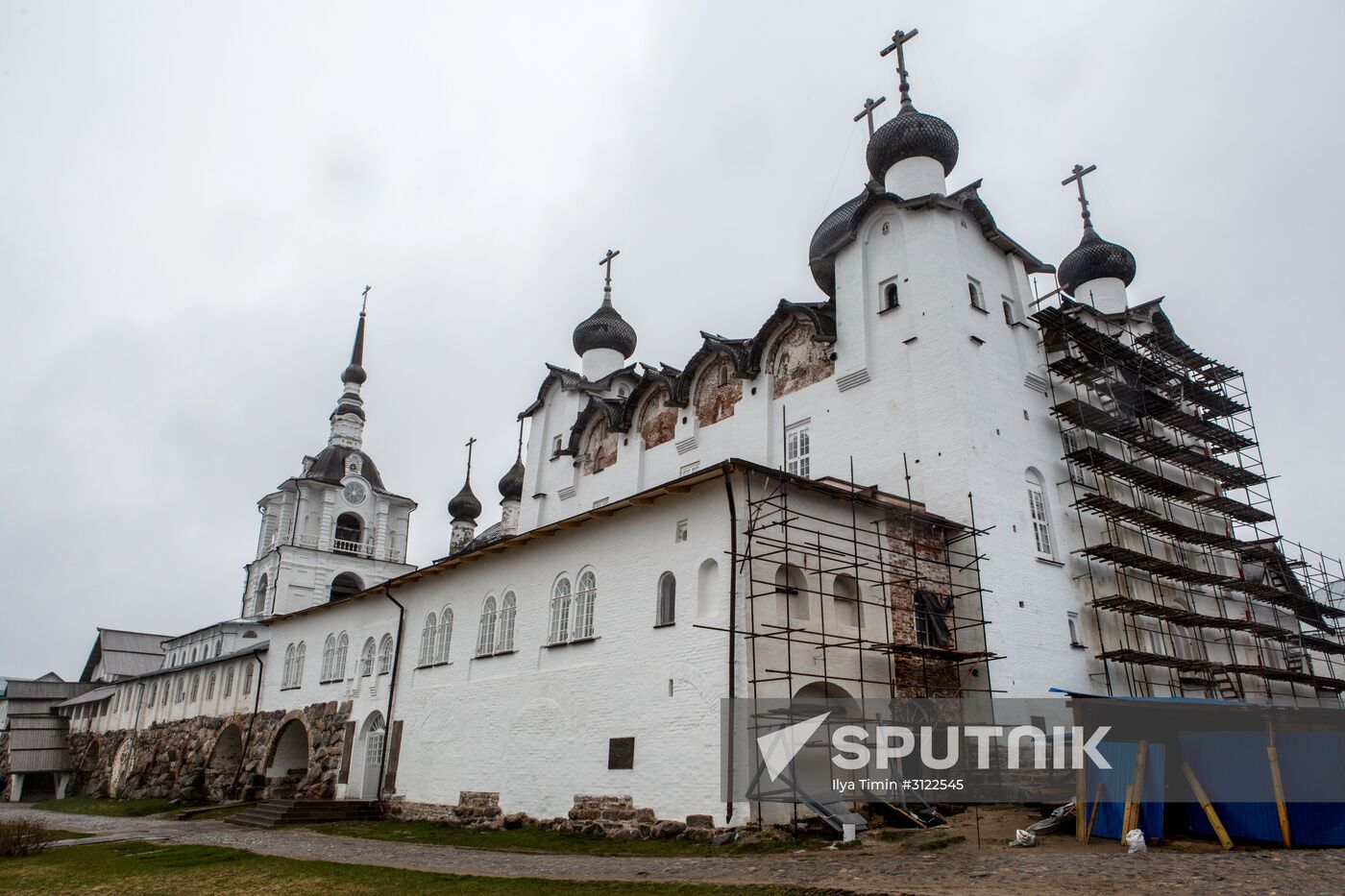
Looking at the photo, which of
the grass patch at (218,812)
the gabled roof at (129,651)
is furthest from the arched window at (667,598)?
the gabled roof at (129,651)

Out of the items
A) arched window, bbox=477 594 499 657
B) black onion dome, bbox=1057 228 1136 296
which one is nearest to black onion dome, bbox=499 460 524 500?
arched window, bbox=477 594 499 657

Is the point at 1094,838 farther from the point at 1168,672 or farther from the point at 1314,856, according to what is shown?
the point at 1168,672

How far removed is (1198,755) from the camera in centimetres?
1132

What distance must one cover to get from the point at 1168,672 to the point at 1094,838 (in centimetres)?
1005

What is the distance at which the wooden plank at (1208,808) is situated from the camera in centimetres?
1052

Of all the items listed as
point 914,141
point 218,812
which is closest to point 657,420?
point 914,141

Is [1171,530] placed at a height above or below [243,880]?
above

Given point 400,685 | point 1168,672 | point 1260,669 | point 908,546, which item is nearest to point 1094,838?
point 908,546

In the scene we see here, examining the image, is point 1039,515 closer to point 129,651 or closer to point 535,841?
point 535,841

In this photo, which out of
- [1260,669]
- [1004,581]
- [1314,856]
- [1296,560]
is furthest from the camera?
[1296,560]

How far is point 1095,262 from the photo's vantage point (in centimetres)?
2689

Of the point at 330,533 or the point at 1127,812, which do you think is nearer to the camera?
the point at 1127,812

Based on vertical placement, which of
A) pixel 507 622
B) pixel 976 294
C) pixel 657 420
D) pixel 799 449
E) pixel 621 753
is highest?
pixel 976 294

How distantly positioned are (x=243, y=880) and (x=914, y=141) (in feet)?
64.5
